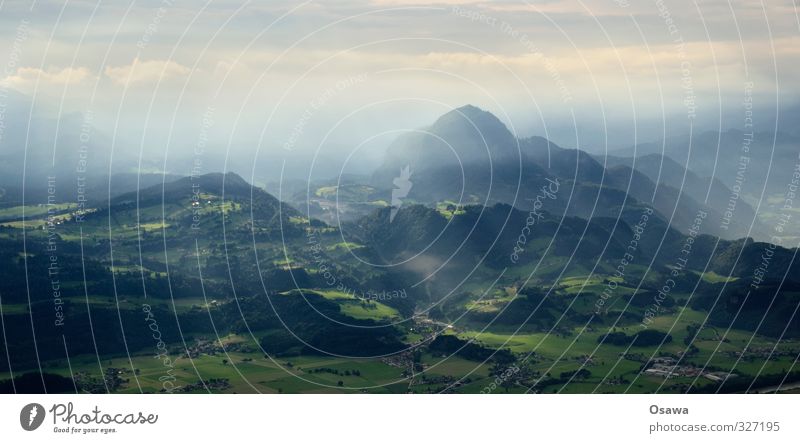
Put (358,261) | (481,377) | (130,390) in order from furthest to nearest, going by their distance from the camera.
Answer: (358,261)
(481,377)
(130,390)

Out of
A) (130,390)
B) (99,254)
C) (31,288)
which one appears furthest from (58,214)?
(130,390)

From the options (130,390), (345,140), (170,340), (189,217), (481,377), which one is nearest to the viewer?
(130,390)

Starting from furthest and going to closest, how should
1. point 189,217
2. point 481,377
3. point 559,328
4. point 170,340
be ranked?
point 189,217 → point 559,328 → point 170,340 → point 481,377

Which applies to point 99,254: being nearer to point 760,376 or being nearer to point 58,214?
point 58,214

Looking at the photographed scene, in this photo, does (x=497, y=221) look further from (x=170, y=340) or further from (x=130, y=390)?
(x=130, y=390)

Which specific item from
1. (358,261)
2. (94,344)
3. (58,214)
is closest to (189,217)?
(58,214)

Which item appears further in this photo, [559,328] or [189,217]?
[189,217]

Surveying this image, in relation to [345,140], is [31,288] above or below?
below

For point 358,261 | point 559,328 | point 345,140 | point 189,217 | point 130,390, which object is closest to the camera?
point 130,390

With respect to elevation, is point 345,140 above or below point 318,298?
above
